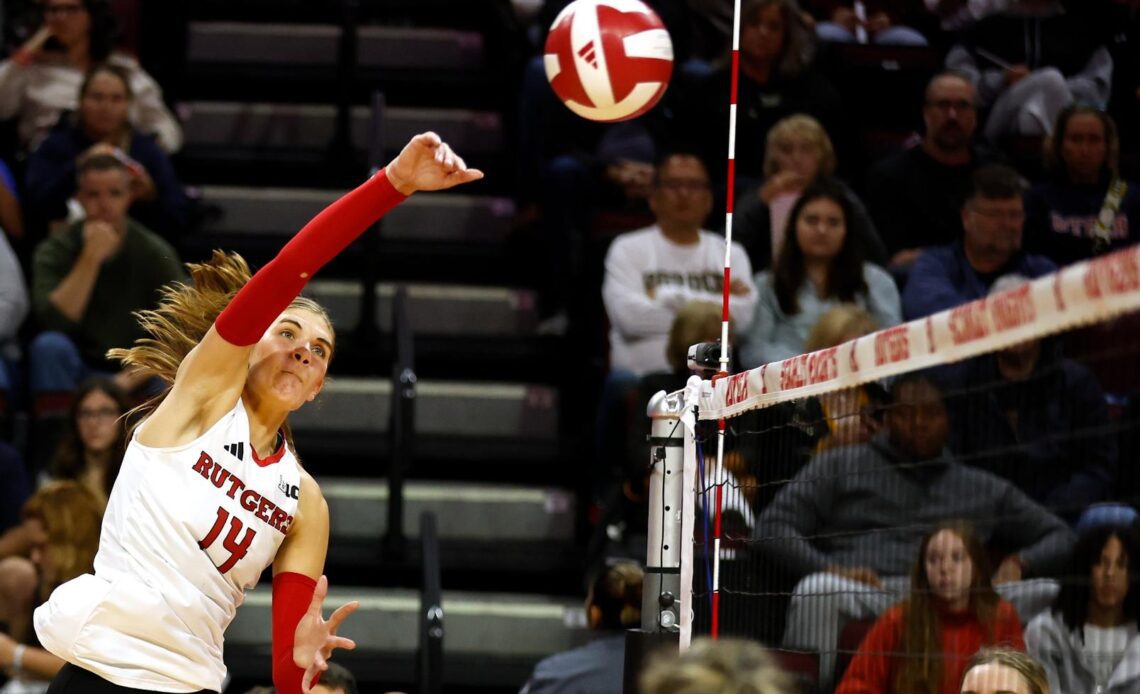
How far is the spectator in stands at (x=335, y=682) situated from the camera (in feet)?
18.3

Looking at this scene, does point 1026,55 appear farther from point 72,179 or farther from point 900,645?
point 900,645

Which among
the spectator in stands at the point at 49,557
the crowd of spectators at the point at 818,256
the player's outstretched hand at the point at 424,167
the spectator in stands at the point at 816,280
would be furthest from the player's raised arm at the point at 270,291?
the spectator in stands at the point at 816,280

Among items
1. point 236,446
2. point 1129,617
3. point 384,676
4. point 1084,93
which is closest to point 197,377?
point 236,446

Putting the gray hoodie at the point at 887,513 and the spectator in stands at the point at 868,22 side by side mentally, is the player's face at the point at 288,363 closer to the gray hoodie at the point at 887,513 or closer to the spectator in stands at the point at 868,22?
the gray hoodie at the point at 887,513

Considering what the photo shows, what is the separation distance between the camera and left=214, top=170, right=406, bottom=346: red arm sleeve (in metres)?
4.40

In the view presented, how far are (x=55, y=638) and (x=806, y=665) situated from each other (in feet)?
7.69

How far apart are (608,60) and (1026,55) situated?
4.77 meters

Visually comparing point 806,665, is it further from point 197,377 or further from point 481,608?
point 481,608

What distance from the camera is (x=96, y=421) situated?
776cm

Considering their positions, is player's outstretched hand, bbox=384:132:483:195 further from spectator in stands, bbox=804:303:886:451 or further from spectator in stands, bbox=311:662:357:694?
spectator in stands, bbox=311:662:357:694

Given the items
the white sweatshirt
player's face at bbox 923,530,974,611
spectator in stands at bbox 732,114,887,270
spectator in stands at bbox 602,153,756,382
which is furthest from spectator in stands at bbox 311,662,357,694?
spectator in stands at bbox 732,114,887,270

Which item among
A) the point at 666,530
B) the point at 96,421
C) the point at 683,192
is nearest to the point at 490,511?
the point at 683,192

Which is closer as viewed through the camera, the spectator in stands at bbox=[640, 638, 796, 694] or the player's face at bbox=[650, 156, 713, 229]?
the spectator in stands at bbox=[640, 638, 796, 694]

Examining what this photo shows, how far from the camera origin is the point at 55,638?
4.47 metres
